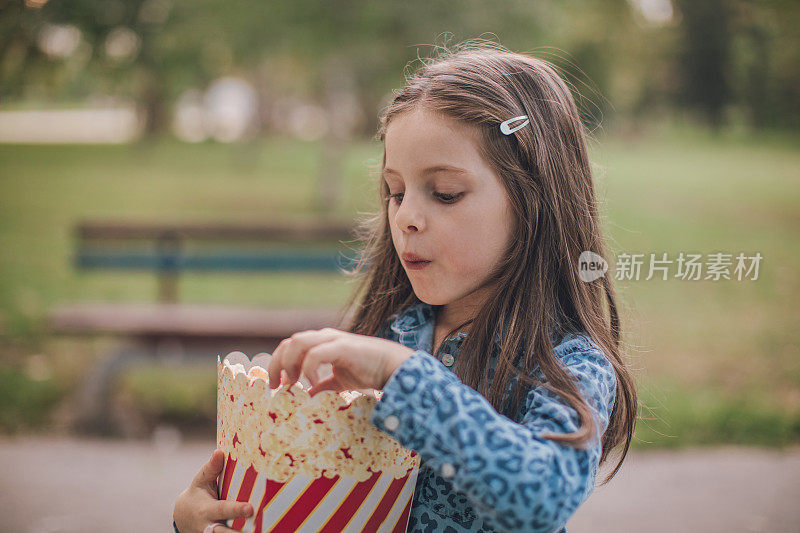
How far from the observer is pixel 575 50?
53.4ft

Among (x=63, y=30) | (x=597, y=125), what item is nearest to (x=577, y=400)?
(x=597, y=125)

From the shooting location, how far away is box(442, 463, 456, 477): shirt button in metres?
1.01

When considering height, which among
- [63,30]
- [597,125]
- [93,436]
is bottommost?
[93,436]

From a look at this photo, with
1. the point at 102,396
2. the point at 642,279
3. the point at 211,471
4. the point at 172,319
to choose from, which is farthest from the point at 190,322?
the point at 642,279

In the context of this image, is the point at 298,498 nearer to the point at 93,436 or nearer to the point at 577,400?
the point at 577,400

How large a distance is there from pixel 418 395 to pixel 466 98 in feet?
1.81

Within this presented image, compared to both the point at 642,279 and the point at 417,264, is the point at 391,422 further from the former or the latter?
the point at 642,279

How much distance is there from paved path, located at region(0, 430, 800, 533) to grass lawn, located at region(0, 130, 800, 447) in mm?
288

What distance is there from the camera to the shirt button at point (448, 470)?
3.32 feet

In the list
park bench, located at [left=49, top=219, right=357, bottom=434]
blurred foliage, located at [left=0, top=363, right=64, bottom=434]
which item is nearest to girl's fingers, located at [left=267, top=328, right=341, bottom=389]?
park bench, located at [left=49, top=219, right=357, bottom=434]

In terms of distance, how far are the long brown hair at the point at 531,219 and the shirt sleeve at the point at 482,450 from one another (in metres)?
0.20

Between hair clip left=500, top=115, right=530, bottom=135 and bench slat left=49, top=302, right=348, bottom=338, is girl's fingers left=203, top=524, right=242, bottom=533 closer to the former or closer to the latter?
hair clip left=500, top=115, right=530, bottom=135

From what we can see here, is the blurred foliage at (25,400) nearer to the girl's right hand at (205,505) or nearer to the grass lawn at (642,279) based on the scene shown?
the grass lawn at (642,279)

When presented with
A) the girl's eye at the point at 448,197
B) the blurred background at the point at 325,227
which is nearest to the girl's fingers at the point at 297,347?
the girl's eye at the point at 448,197
